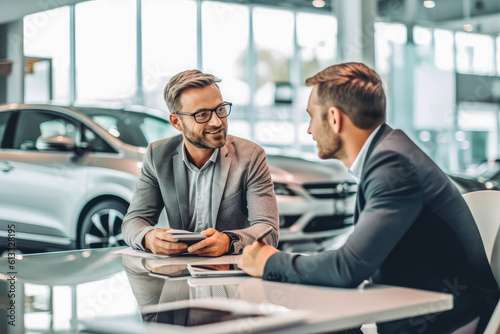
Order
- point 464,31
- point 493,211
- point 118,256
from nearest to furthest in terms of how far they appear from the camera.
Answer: point 493,211 < point 118,256 < point 464,31

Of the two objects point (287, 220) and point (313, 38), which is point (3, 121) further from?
point (313, 38)

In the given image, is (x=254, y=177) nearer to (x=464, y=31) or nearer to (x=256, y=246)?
(x=256, y=246)

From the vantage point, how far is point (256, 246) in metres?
1.43

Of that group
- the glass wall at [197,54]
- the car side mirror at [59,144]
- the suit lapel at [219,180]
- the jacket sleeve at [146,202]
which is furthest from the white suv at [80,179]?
the suit lapel at [219,180]

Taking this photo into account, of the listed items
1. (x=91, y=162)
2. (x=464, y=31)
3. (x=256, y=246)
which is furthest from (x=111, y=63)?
(x=464, y=31)

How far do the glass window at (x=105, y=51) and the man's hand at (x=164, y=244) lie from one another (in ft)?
11.7

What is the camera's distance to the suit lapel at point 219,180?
2.16m

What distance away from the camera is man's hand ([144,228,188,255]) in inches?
71.4

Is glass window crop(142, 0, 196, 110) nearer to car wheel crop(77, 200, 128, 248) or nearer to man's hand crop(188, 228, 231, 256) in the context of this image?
car wheel crop(77, 200, 128, 248)

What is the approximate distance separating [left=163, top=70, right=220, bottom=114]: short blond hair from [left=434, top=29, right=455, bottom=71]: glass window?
735 cm

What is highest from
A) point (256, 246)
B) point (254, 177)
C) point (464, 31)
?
point (464, 31)

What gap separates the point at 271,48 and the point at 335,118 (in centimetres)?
813

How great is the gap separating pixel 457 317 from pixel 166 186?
1211 mm

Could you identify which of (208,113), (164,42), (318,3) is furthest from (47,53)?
(318,3)
